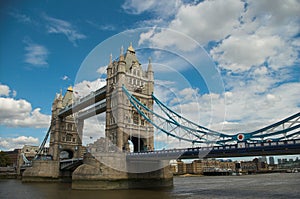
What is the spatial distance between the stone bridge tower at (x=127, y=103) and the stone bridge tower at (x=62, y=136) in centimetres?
2100

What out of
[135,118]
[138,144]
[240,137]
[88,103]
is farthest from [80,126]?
[240,137]

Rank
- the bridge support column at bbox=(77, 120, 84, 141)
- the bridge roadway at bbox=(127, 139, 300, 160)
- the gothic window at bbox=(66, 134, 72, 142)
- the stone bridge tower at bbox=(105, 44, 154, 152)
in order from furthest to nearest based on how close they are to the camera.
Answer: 1. the bridge support column at bbox=(77, 120, 84, 141)
2. the gothic window at bbox=(66, 134, 72, 142)
3. the stone bridge tower at bbox=(105, 44, 154, 152)
4. the bridge roadway at bbox=(127, 139, 300, 160)

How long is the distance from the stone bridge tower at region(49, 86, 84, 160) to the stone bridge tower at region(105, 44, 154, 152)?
2100cm

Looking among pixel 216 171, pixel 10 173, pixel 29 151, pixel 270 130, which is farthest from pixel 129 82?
pixel 216 171

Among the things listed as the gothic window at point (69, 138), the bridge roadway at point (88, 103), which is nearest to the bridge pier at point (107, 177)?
the bridge roadway at point (88, 103)

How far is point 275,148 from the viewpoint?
19.4 metres

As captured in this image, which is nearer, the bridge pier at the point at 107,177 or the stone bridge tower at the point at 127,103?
the bridge pier at the point at 107,177

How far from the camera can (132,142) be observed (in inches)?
1516

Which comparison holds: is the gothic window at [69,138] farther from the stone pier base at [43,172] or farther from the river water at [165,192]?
the river water at [165,192]

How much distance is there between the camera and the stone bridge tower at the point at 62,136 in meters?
53.3

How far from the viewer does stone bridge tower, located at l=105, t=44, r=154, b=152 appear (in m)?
34.1

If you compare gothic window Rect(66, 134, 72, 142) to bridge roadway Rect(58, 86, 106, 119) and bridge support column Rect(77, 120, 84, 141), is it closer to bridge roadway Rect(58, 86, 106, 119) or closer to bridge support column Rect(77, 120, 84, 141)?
bridge support column Rect(77, 120, 84, 141)

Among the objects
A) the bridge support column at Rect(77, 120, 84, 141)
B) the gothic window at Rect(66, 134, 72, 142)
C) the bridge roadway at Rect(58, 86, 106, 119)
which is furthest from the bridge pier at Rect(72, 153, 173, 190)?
the bridge support column at Rect(77, 120, 84, 141)

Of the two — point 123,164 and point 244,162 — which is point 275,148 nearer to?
point 123,164
